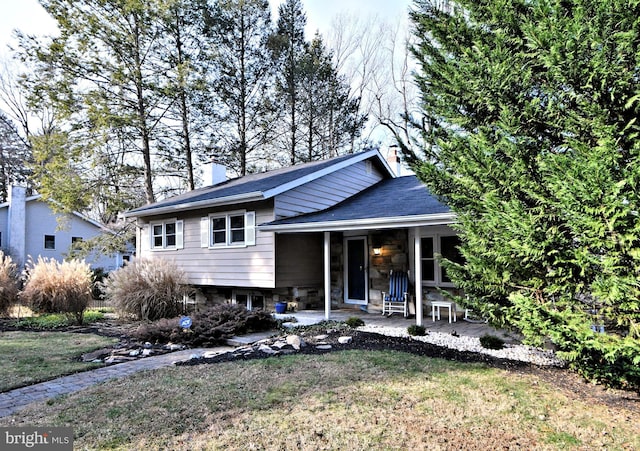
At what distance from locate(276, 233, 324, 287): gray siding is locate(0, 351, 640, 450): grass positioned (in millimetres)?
5023

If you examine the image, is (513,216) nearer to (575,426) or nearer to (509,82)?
(509,82)

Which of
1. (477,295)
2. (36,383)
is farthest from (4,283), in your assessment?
(477,295)

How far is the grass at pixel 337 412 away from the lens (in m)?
2.91

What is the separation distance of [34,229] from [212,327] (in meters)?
16.8

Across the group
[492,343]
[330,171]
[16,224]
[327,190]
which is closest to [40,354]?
[492,343]

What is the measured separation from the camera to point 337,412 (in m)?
3.39

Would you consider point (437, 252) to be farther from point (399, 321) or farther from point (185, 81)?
point (185, 81)

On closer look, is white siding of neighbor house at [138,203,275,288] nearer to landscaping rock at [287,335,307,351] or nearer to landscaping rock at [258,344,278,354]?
landscaping rock at [287,335,307,351]

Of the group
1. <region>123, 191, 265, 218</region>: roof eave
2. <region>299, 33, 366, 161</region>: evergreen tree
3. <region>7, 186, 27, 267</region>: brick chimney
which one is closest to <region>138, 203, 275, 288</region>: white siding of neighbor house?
<region>123, 191, 265, 218</region>: roof eave

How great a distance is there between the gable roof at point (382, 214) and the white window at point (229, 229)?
73cm

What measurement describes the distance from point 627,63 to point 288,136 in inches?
654

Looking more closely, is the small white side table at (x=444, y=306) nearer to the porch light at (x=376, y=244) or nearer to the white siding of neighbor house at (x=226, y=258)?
the porch light at (x=376, y=244)

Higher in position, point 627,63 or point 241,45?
point 241,45

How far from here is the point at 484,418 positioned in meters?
3.26
